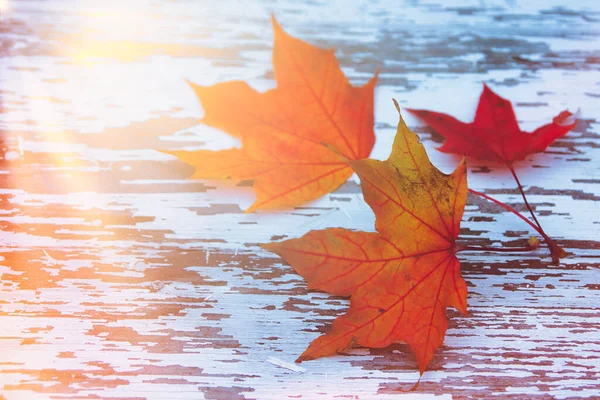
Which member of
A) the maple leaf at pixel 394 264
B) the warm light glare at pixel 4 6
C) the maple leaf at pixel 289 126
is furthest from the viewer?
the warm light glare at pixel 4 6

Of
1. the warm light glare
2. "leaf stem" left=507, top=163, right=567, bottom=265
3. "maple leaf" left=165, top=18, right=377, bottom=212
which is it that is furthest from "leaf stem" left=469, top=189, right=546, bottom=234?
the warm light glare

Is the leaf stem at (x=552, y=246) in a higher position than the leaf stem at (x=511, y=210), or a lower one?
lower

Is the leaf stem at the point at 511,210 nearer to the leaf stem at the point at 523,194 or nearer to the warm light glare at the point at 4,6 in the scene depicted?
the leaf stem at the point at 523,194

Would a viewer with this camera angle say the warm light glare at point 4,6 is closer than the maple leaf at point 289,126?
No

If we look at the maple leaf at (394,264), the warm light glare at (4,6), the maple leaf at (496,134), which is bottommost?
the maple leaf at (394,264)

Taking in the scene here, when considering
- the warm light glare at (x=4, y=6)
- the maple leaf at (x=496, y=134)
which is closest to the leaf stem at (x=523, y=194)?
the maple leaf at (x=496, y=134)

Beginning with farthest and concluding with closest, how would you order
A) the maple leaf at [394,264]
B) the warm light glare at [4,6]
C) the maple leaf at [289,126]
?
the warm light glare at [4,6] < the maple leaf at [289,126] < the maple leaf at [394,264]
